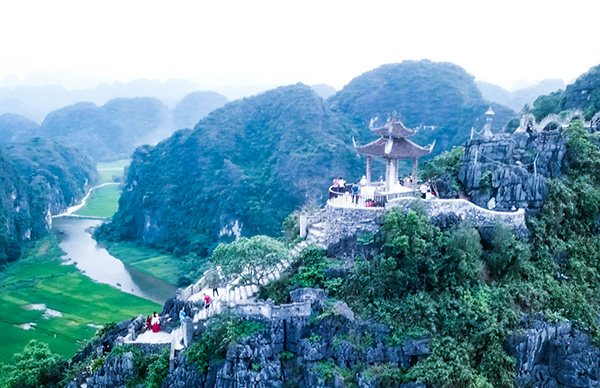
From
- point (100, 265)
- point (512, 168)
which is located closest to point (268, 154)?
point (100, 265)

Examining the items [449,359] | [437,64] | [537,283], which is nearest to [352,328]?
[449,359]

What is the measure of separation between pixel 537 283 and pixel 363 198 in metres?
6.90

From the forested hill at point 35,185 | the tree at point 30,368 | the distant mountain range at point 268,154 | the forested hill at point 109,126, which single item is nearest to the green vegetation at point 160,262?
the distant mountain range at point 268,154

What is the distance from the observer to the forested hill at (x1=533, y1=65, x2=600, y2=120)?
1329 inches

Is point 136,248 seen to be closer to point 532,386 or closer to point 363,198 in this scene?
point 363,198

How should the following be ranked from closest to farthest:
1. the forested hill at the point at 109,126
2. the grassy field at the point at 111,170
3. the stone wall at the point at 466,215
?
the stone wall at the point at 466,215 < the grassy field at the point at 111,170 < the forested hill at the point at 109,126

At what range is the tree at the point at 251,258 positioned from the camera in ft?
59.9

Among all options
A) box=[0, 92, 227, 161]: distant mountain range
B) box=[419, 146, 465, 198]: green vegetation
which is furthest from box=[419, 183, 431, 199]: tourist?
box=[0, 92, 227, 161]: distant mountain range

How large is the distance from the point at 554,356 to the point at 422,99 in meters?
71.5

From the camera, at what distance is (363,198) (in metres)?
18.7

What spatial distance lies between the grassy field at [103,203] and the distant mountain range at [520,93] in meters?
81.3

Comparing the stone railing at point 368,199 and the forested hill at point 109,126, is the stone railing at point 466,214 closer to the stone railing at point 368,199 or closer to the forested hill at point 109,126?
the stone railing at point 368,199

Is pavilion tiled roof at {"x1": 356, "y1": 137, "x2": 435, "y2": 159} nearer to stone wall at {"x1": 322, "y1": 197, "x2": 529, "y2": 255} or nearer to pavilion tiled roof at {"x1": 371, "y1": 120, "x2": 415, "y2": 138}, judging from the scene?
pavilion tiled roof at {"x1": 371, "y1": 120, "x2": 415, "y2": 138}

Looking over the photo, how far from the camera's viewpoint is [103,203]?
277 feet
